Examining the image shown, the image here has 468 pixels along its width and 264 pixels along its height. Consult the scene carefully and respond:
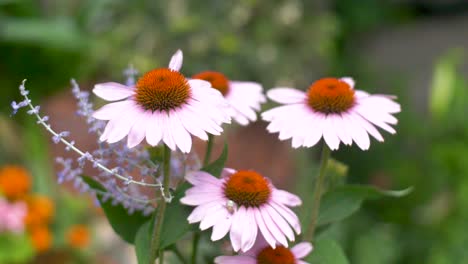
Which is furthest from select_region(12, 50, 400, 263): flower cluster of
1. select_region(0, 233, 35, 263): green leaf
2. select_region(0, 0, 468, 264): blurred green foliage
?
select_region(0, 233, 35, 263): green leaf

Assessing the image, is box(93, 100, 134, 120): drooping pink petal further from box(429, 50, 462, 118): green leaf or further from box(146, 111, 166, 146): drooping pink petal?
box(429, 50, 462, 118): green leaf

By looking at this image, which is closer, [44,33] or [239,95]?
[239,95]

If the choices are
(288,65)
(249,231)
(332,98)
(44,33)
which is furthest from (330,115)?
(288,65)

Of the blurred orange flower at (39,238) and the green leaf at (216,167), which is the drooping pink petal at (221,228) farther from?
the blurred orange flower at (39,238)

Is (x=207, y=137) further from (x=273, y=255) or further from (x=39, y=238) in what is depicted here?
(x=39, y=238)

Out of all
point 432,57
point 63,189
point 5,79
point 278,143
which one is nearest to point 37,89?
point 5,79
